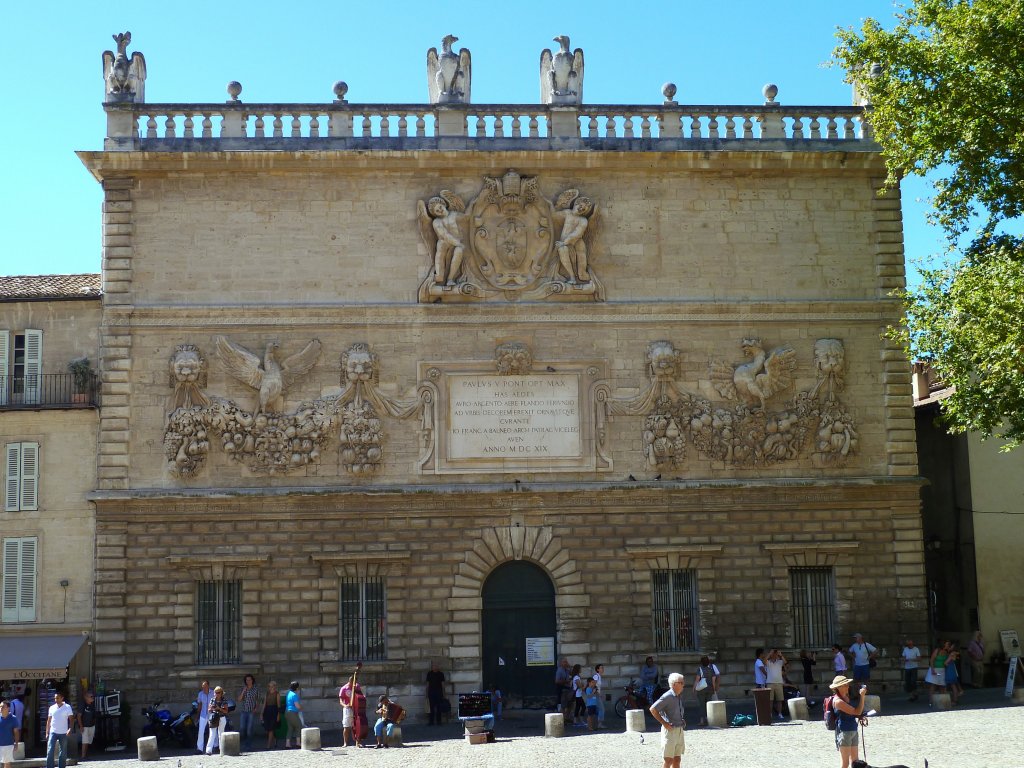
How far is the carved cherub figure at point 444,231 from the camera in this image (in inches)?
983

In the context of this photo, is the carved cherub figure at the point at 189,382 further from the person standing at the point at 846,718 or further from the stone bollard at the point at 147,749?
the person standing at the point at 846,718

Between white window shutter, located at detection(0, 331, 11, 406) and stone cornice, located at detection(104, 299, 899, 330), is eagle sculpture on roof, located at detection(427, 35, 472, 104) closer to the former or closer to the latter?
stone cornice, located at detection(104, 299, 899, 330)

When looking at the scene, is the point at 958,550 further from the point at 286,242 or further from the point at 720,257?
the point at 286,242

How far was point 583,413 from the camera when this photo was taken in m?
24.9

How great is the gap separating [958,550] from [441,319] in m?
11.8

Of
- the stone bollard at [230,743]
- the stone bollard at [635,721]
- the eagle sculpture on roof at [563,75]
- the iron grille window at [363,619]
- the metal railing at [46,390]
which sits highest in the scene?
the eagle sculpture on roof at [563,75]

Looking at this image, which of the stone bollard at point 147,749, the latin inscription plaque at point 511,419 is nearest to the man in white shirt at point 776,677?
the latin inscription plaque at point 511,419

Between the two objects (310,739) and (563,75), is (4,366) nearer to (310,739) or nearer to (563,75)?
(310,739)

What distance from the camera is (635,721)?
21125 millimetres

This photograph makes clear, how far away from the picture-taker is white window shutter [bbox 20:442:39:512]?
964 inches

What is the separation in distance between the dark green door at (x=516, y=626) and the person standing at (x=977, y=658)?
834 centimetres

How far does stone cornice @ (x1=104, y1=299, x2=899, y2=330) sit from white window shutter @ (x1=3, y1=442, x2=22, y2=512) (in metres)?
2.99

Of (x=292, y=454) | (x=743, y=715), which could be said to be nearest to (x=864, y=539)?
(x=743, y=715)

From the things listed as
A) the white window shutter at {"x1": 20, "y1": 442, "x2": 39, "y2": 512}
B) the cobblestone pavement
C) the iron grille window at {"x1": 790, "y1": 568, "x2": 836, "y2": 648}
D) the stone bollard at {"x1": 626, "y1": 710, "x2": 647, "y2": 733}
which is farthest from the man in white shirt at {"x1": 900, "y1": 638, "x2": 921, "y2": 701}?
the white window shutter at {"x1": 20, "y1": 442, "x2": 39, "y2": 512}
